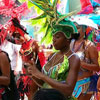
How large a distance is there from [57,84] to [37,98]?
77cm

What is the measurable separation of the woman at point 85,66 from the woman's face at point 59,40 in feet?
4.20

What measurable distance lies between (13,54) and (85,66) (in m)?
1.54

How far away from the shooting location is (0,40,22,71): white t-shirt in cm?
470

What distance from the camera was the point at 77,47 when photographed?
4.19 metres

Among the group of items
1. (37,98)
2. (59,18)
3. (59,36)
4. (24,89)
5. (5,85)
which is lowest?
(24,89)

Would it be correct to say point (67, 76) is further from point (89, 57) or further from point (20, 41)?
point (20, 41)

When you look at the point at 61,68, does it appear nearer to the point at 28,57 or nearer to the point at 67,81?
the point at 67,81

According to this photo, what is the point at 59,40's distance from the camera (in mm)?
2711

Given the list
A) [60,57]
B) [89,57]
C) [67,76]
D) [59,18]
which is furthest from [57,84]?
[89,57]

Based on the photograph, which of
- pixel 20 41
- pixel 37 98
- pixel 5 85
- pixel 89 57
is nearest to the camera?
pixel 37 98

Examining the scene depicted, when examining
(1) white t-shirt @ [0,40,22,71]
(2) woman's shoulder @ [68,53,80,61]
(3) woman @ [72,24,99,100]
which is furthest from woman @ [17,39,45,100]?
(2) woman's shoulder @ [68,53,80,61]

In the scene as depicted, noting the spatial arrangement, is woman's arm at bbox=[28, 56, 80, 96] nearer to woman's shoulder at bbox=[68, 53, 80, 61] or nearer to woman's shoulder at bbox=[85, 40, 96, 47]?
woman's shoulder at bbox=[68, 53, 80, 61]

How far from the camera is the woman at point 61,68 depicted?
252cm

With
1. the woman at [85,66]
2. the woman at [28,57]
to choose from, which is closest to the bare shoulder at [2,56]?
the woman at [28,57]
